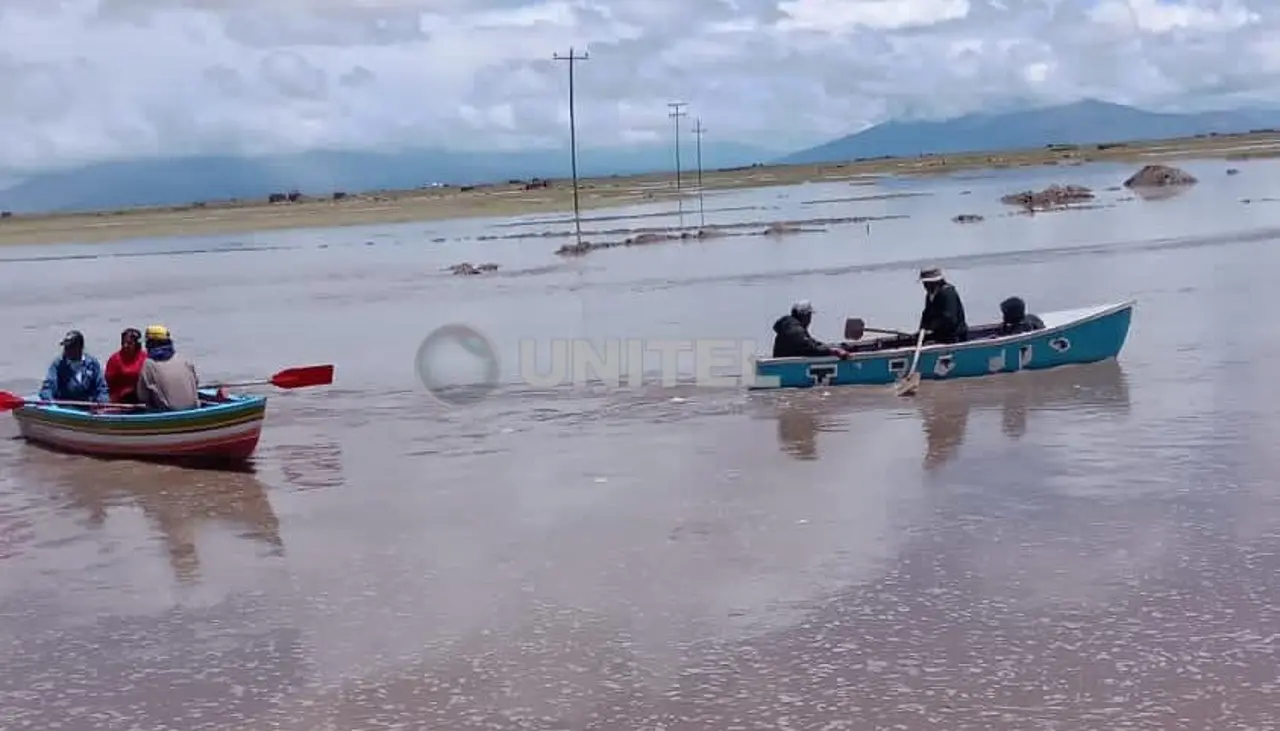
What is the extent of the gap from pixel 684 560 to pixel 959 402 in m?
7.87

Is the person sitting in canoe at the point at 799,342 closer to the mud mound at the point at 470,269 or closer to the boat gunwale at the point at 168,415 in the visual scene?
the boat gunwale at the point at 168,415

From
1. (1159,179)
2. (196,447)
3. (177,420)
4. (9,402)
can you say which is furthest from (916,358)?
(1159,179)

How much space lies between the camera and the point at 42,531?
14.7m

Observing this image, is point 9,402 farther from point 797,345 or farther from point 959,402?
point 959,402

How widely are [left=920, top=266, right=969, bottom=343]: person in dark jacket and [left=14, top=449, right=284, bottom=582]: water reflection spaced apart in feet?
31.3

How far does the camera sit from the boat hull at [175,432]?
1647 cm

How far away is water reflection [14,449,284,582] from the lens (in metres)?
13.9

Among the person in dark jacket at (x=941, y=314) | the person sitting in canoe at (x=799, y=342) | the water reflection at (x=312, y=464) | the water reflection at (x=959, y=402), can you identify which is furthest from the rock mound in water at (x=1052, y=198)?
the water reflection at (x=312, y=464)

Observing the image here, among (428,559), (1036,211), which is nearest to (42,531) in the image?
(428,559)

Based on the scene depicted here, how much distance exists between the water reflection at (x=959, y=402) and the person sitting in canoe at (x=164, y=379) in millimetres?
6913

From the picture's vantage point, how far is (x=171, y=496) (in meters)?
15.8

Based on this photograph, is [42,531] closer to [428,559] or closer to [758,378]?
[428,559]

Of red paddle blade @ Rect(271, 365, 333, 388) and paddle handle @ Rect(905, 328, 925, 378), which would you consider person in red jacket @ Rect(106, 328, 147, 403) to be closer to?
red paddle blade @ Rect(271, 365, 333, 388)

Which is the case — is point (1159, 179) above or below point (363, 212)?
above
